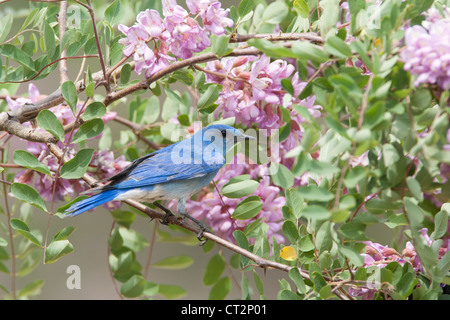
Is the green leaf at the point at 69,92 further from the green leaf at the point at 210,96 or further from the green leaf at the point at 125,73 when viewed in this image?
the green leaf at the point at 210,96

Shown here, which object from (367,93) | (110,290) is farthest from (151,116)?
(110,290)

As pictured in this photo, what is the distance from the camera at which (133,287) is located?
2652mm

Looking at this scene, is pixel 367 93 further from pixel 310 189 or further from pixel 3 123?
pixel 3 123

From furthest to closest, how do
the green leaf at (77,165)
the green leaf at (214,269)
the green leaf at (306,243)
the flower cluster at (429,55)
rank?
1. the green leaf at (214,269)
2. the green leaf at (77,165)
3. the green leaf at (306,243)
4. the flower cluster at (429,55)

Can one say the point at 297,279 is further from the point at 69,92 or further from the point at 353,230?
the point at 69,92

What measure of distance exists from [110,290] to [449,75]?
14.5 feet

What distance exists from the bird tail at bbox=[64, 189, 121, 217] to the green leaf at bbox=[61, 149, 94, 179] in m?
0.14

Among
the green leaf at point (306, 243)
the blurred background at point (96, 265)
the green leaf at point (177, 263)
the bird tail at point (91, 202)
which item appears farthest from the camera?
the blurred background at point (96, 265)

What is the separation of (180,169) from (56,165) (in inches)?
29.1

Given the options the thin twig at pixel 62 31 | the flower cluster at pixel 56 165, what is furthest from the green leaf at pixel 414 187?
the thin twig at pixel 62 31

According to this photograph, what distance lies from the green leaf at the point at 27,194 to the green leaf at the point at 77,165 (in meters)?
0.12

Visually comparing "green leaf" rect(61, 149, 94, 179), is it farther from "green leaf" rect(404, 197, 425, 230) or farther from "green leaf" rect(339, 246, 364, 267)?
"green leaf" rect(404, 197, 425, 230)

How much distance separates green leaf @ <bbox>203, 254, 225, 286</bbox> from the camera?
2.91 meters

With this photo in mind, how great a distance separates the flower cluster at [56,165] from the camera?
2.36 m
